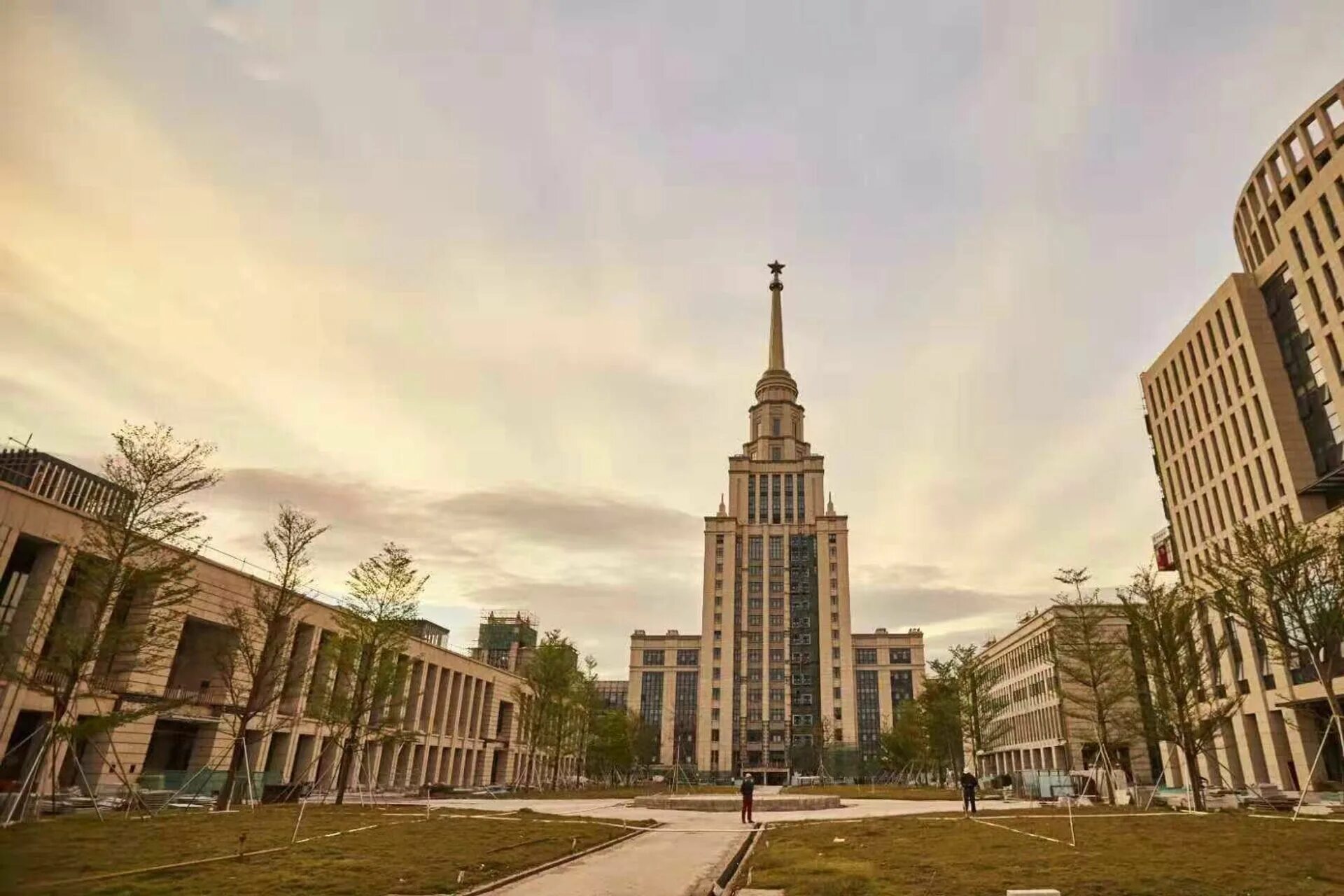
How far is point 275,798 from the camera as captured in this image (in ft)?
145

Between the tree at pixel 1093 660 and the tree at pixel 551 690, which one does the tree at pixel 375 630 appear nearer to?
the tree at pixel 551 690

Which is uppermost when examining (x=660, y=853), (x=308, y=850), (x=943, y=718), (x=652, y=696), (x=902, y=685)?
(x=902, y=685)

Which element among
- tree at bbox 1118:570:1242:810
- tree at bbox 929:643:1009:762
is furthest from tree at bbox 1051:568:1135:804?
tree at bbox 929:643:1009:762

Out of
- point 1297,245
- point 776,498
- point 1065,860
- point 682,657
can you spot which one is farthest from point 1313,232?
point 682,657

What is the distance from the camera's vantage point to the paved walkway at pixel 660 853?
1469cm

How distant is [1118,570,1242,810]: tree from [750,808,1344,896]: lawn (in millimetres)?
11347

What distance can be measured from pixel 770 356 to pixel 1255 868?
15867 centimetres

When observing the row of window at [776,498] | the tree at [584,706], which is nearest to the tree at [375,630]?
the tree at [584,706]

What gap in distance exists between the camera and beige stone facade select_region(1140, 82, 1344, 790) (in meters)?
51.9

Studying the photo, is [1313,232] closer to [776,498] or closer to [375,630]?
[375,630]

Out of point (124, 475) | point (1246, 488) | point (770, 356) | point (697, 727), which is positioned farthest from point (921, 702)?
point (770, 356)

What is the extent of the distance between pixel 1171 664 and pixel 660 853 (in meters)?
32.0

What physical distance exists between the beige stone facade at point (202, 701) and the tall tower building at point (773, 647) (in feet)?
183

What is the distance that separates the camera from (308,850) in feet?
63.0
